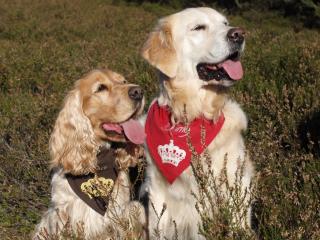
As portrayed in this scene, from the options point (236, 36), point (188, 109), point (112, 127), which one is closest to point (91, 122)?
point (112, 127)

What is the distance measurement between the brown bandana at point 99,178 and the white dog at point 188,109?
0.30 metres

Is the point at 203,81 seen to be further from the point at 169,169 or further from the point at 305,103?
the point at 305,103

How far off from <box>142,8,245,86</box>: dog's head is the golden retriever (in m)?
0.36

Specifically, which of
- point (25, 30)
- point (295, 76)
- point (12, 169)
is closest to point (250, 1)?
point (25, 30)

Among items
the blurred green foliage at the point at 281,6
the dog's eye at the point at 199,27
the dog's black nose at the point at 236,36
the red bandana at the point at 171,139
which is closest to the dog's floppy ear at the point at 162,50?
the dog's eye at the point at 199,27

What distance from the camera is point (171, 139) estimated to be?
4082mm

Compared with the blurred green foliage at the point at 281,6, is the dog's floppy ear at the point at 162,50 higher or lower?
higher

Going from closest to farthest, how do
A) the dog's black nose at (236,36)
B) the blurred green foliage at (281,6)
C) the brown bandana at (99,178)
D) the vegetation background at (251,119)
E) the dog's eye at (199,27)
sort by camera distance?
the vegetation background at (251,119)
the dog's black nose at (236,36)
the brown bandana at (99,178)
the dog's eye at (199,27)
the blurred green foliage at (281,6)

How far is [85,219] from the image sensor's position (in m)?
4.09

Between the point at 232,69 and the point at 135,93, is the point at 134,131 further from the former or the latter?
the point at 232,69

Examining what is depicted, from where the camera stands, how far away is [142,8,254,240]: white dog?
389 centimetres

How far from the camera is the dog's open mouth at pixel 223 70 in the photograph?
12.8ft

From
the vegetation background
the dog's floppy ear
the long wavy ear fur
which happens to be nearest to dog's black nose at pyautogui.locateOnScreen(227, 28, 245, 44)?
the dog's floppy ear

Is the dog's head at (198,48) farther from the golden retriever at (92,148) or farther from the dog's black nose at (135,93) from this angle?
the golden retriever at (92,148)
